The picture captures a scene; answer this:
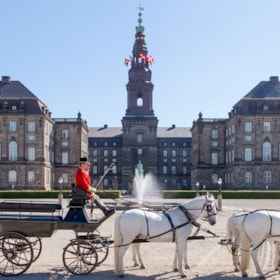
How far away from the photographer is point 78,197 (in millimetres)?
13438

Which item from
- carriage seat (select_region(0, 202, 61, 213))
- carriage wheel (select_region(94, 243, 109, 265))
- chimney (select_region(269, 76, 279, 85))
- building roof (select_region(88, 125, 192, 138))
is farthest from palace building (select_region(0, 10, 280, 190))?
carriage seat (select_region(0, 202, 61, 213))

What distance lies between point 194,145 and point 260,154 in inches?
784

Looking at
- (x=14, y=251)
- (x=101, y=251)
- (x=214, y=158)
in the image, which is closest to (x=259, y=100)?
(x=214, y=158)

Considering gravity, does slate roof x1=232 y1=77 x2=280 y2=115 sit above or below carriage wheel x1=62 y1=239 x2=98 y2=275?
above

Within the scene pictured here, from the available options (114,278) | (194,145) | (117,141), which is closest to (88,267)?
(114,278)

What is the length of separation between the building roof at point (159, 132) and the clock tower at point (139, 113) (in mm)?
15197

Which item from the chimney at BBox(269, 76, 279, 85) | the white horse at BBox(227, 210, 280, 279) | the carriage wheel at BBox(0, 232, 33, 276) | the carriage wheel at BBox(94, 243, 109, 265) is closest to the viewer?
the white horse at BBox(227, 210, 280, 279)

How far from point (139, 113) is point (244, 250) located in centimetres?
9411

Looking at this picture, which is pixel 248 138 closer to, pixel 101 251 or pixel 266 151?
pixel 266 151

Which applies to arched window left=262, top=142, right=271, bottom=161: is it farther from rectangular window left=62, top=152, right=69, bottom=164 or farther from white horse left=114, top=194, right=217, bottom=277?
white horse left=114, top=194, right=217, bottom=277

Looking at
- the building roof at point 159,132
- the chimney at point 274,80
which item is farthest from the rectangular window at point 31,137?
the building roof at point 159,132

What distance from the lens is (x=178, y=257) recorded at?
12.8 metres

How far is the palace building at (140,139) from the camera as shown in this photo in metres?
76.6

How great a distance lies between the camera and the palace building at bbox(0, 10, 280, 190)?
7656 centimetres
